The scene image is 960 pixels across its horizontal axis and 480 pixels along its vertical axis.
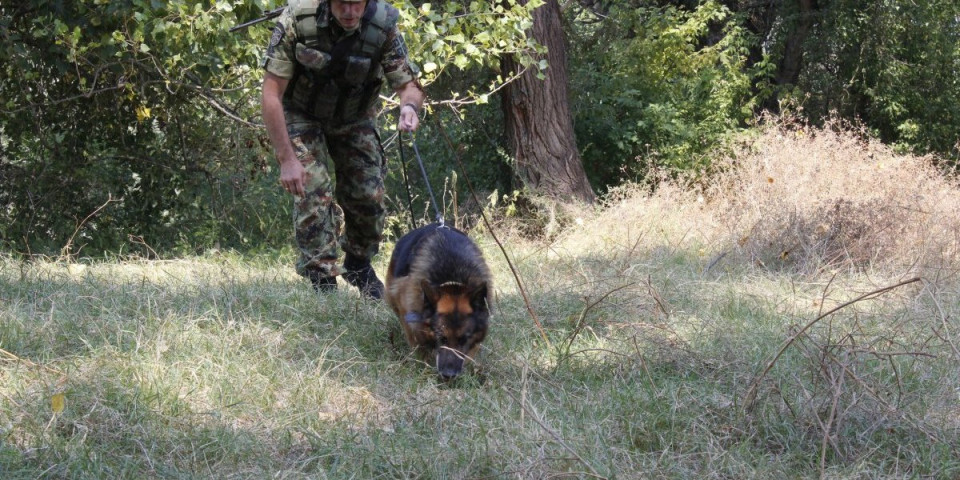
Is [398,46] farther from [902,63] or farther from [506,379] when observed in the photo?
[902,63]

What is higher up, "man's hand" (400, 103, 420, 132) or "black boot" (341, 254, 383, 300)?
"man's hand" (400, 103, 420, 132)

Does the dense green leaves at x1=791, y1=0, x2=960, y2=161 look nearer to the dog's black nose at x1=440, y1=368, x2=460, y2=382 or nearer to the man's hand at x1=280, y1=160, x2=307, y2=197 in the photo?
the man's hand at x1=280, y1=160, x2=307, y2=197

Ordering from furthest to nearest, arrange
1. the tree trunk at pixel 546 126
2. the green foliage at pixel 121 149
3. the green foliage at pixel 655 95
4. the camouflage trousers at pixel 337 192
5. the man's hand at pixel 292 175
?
the green foliage at pixel 655 95, the tree trunk at pixel 546 126, the green foliage at pixel 121 149, the camouflage trousers at pixel 337 192, the man's hand at pixel 292 175

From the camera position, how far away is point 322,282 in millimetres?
6074

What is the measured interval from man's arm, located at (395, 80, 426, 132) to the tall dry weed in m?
3.45

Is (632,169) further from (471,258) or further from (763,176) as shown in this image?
(471,258)

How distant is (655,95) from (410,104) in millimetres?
7885

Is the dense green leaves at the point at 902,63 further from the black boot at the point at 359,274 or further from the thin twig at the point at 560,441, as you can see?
the thin twig at the point at 560,441

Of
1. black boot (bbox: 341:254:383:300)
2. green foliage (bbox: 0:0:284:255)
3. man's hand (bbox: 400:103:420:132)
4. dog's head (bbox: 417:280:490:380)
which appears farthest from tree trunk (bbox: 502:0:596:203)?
dog's head (bbox: 417:280:490:380)

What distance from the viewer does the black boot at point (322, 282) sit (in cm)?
600

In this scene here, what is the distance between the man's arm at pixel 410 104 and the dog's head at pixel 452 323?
1.11 meters

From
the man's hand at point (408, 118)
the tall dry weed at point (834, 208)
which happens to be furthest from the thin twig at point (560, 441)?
the tall dry weed at point (834, 208)

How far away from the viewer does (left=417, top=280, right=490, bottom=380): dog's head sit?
439 cm

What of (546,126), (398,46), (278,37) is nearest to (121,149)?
(546,126)
